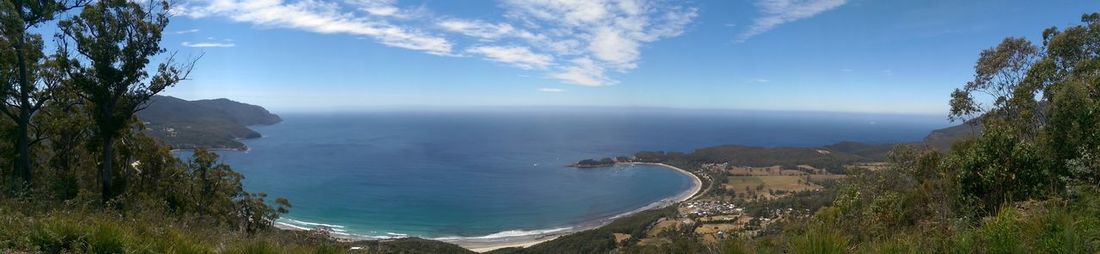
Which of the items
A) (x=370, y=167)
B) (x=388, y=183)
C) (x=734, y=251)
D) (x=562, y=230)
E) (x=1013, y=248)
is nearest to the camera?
(x=1013, y=248)

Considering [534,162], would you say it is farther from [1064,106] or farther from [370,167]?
[1064,106]

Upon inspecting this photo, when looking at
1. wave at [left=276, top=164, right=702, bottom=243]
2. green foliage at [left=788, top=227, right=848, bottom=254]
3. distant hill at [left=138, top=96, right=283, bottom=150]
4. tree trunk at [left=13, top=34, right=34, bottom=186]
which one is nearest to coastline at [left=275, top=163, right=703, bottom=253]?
wave at [left=276, top=164, right=702, bottom=243]

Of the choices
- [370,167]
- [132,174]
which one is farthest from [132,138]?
[370,167]

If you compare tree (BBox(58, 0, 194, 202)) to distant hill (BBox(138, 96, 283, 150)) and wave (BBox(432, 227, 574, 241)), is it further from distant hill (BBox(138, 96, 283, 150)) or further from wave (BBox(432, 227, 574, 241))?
distant hill (BBox(138, 96, 283, 150))

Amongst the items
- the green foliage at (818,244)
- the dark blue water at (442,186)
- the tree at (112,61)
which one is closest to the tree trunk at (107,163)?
the tree at (112,61)

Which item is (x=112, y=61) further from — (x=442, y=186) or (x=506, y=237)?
(x=442, y=186)

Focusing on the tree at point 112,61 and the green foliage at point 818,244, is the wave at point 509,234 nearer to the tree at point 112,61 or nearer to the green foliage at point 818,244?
the tree at point 112,61
